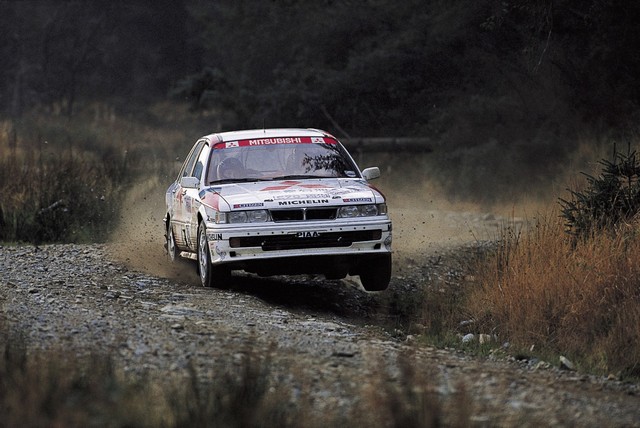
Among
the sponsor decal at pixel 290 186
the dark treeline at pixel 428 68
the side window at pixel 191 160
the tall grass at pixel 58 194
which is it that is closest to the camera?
the sponsor decal at pixel 290 186

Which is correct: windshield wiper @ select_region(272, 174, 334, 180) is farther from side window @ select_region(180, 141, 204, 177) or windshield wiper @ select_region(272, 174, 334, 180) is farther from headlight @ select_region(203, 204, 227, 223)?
side window @ select_region(180, 141, 204, 177)

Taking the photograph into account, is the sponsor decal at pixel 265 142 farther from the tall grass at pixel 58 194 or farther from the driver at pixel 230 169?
the tall grass at pixel 58 194

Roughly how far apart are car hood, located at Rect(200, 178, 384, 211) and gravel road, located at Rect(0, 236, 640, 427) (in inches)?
34.7

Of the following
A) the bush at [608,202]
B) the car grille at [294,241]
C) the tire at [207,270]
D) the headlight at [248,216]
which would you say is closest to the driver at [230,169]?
the tire at [207,270]

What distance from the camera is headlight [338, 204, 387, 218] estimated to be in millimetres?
11688

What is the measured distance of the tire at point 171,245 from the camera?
14.5 metres

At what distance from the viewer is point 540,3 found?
872 inches

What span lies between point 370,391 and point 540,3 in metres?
16.7

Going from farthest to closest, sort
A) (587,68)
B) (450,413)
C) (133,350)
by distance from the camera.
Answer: (587,68) → (133,350) → (450,413)

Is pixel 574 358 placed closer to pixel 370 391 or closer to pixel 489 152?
pixel 370 391

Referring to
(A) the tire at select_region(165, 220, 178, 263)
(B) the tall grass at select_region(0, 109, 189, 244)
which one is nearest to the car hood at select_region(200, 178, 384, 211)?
(A) the tire at select_region(165, 220, 178, 263)

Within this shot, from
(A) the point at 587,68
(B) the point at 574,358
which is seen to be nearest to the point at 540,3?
(A) the point at 587,68

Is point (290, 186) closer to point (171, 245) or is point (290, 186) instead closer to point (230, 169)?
point (230, 169)

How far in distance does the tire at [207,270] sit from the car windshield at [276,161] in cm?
68
